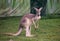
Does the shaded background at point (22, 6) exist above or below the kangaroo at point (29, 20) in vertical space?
above

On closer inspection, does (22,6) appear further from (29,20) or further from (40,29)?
(40,29)

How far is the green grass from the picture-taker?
161 centimetres

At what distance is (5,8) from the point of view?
163 cm

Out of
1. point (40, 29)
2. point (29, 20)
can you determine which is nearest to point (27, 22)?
point (29, 20)

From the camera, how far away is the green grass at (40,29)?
5.28 ft

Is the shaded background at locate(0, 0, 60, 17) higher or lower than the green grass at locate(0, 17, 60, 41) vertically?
higher

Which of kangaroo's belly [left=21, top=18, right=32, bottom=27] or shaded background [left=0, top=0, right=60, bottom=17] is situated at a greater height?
shaded background [left=0, top=0, right=60, bottom=17]

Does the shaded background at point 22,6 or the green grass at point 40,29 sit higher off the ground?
the shaded background at point 22,6

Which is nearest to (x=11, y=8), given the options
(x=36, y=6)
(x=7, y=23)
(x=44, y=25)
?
(x=7, y=23)

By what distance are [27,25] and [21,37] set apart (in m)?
0.14

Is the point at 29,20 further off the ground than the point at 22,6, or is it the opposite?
the point at 22,6

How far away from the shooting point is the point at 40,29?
1627 mm

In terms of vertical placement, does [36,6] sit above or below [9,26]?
above

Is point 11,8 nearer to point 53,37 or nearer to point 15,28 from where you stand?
point 15,28
